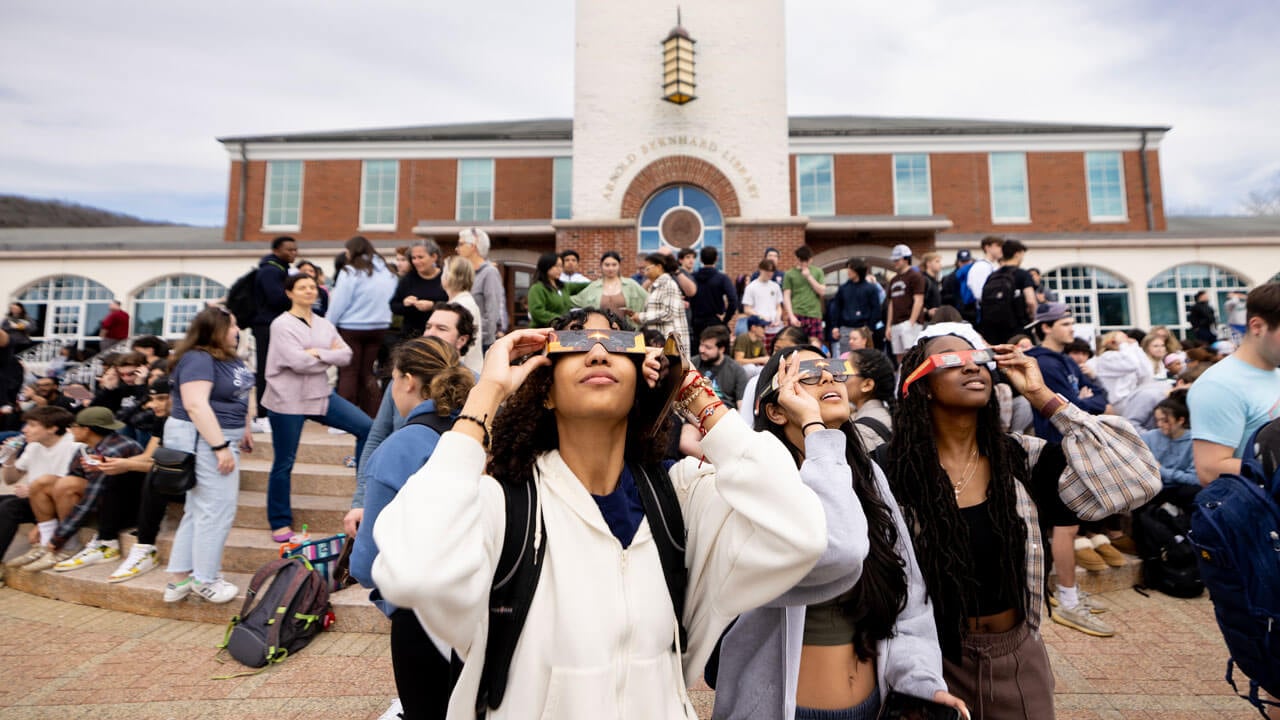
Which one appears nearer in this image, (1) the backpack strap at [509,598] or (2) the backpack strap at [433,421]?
(1) the backpack strap at [509,598]

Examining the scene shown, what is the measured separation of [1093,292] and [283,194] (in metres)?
28.9

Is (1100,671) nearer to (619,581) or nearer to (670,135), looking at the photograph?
(619,581)

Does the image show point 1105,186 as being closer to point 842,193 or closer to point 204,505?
point 842,193

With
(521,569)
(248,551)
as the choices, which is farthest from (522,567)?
(248,551)

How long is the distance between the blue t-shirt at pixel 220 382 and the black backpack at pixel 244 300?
1.75 metres

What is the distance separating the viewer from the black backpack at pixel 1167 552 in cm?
514

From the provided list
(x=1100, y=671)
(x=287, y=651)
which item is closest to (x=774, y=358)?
(x=1100, y=671)

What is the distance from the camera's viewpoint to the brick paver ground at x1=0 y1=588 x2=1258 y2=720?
3.58 m

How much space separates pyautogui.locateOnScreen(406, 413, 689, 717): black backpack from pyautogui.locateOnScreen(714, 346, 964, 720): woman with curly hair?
40cm

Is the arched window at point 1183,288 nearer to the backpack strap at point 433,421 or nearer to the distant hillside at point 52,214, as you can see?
the backpack strap at point 433,421

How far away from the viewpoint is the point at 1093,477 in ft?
7.48

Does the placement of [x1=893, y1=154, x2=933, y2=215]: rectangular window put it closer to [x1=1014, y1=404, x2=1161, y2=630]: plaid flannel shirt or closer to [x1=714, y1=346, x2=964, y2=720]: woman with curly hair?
[x1=1014, y1=404, x2=1161, y2=630]: plaid flannel shirt

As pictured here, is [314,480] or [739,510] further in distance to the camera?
[314,480]

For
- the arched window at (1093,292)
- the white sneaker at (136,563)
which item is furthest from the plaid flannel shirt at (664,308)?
the arched window at (1093,292)
